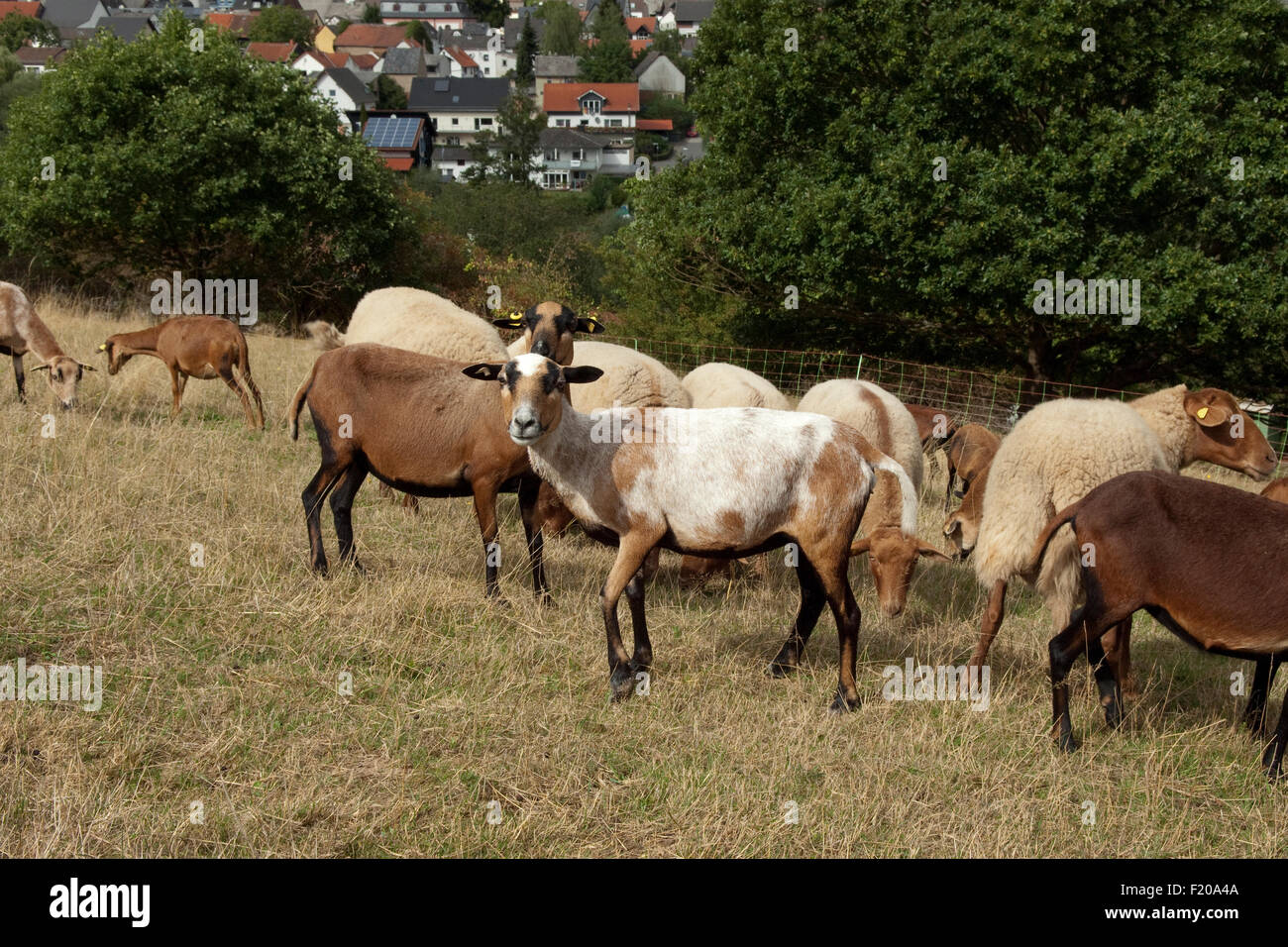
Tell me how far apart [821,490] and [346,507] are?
3530 millimetres

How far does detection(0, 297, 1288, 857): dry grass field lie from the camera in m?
4.72

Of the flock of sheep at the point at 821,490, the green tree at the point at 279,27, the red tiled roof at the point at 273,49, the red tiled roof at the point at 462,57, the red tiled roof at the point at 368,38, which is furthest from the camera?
the red tiled roof at the point at 368,38

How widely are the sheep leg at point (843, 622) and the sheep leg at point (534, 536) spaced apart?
2121 mm

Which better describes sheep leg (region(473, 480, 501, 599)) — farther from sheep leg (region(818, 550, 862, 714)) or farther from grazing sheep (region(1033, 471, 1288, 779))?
grazing sheep (region(1033, 471, 1288, 779))

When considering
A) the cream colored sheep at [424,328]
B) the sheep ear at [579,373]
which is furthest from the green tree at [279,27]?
the sheep ear at [579,373]

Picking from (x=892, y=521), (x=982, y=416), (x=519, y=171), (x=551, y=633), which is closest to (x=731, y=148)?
(x=982, y=416)

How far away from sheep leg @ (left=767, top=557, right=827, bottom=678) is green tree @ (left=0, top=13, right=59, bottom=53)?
12264cm

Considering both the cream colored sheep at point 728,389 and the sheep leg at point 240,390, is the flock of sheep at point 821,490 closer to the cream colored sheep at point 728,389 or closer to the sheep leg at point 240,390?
the cream colored sheep at point 728,389

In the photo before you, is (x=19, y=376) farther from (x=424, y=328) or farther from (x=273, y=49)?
(x=273, y=49)

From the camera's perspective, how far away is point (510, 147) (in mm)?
86125

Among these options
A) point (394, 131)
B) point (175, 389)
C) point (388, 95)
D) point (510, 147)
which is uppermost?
point (388, 95)

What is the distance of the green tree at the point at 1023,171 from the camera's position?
16125 mm

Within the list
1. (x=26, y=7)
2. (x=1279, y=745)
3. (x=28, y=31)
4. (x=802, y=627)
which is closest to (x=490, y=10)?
(x=26, y=7)

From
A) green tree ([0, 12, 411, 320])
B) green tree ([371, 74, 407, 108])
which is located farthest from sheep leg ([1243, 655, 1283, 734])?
green tree ([371, 74, 407, 108])
